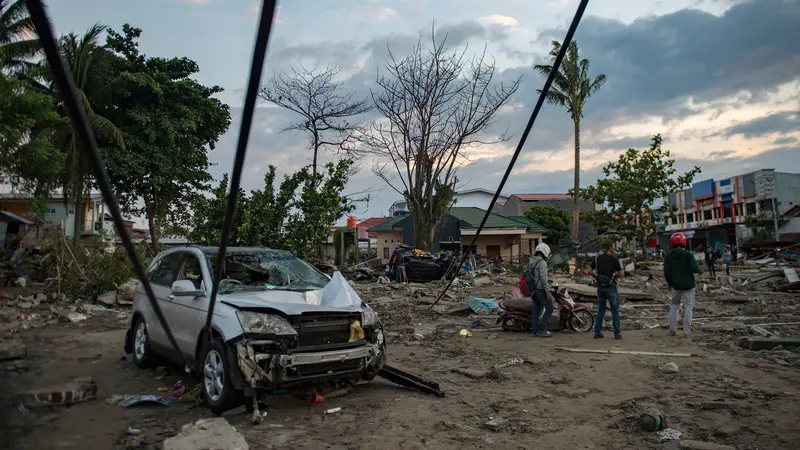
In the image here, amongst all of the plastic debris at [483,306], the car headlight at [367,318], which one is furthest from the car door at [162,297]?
the plastic debris at [483,306]

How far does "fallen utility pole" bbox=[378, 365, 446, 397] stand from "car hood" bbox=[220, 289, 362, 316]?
97 cm

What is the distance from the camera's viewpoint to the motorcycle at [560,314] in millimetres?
9953

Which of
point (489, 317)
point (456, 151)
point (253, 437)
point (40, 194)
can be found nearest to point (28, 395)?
point (253, 437)

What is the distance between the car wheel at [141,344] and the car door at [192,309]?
1017 millimetres

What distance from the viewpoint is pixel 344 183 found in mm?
13891

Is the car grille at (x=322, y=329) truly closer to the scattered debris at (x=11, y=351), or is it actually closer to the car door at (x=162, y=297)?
the car door at (x=162, y=297)

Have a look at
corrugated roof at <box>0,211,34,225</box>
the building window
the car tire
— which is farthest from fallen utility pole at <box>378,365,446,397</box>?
the building window

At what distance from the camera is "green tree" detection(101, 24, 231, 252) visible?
74.9 feet

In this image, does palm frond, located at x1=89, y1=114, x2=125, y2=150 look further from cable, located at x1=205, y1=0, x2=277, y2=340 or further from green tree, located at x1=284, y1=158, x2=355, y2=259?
cable, located at x1=205, y1=0, x2=277, y2=340

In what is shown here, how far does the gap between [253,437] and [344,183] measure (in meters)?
10.1

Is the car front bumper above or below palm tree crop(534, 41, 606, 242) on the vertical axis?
below

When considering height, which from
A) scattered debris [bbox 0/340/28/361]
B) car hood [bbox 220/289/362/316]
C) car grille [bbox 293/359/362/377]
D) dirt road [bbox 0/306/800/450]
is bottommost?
dirt road [bbox 0/306/800/450]

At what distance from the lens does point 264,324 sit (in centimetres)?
474

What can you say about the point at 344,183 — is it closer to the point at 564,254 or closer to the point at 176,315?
the point at 176,315
